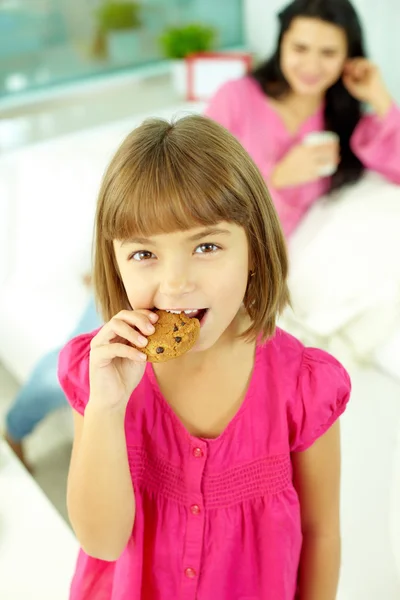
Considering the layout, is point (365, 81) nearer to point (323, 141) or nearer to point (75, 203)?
point (323, 141)

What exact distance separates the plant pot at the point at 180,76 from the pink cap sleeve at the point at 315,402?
6.50ft

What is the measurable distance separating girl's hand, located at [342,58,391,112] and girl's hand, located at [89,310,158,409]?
1342 mm

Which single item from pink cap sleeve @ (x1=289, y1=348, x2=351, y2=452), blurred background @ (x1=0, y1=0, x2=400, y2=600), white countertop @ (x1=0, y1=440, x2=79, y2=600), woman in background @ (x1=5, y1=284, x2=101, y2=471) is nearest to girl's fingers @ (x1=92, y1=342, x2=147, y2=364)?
pink cap sleeve @ (x1=289, y1=348, x2=351, y2=452)

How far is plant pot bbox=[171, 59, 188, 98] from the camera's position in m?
2.54

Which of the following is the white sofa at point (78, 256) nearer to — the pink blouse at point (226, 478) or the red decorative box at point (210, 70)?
the red decorative box at point (210, 70)

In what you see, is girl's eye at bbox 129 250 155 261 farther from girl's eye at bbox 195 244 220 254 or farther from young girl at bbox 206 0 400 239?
young girl at bbox 206 0 400 239

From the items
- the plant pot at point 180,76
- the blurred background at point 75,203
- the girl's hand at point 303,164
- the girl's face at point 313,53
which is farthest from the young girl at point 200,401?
the plant pot at point 180,76

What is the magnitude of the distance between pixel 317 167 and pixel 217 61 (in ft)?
2.94

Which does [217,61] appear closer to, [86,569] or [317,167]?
[317,167]

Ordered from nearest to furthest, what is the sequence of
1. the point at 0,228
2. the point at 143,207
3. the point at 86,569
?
the point at 143,207, the point at 86,569, the point at 0,228

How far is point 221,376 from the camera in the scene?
851mm

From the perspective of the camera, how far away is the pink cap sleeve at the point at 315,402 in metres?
0.82

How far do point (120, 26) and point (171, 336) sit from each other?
2250 mm

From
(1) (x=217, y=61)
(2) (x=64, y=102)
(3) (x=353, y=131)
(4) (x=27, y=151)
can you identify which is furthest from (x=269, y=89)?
(2) (x=64, y=102)
